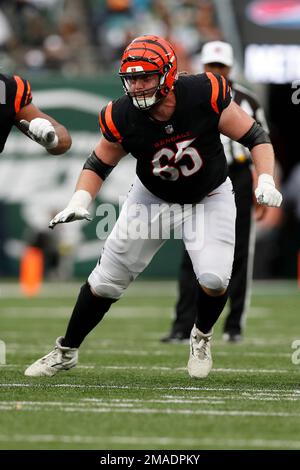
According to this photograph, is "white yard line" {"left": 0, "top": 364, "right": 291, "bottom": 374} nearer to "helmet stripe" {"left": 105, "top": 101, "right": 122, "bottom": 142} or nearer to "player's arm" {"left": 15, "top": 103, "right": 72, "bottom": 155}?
"player's arm" {"left": 15, "top": 103, "right": 72, "bottom": 155}

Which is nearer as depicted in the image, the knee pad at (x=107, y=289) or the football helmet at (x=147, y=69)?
the football helmet at (x=147, y=69)

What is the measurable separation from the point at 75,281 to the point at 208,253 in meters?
9.32

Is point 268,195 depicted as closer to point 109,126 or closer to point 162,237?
point 162,237

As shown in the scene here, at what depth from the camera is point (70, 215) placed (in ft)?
18.1

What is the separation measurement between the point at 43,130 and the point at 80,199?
37cm

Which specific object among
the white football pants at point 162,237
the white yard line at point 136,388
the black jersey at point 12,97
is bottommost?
the white yard line at point 136,388

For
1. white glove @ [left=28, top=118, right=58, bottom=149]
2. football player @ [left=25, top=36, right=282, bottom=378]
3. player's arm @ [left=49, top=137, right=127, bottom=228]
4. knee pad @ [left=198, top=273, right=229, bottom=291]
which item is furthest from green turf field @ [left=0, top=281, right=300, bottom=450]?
white glove @ [left=28, top=118, right=58, bottom=149]

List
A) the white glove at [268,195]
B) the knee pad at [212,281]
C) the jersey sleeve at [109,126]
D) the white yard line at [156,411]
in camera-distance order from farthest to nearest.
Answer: the knee pad at [212,281], the jersey sleeve at [109,126], the white glove at [268,195], the white yard line at [156,411]

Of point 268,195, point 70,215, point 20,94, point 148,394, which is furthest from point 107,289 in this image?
point 20,94

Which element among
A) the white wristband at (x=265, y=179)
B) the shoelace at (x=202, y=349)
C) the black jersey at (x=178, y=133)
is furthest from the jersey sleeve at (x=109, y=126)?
the shoelace at (x=202, y=349)

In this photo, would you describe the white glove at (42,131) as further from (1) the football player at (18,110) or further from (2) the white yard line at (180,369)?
(2) the white yard line at (180,369)

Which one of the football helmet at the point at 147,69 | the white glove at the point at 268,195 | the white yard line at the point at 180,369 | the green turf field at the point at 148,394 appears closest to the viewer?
the green turf field at the point at 148,394

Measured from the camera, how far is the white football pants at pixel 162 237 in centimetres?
581
